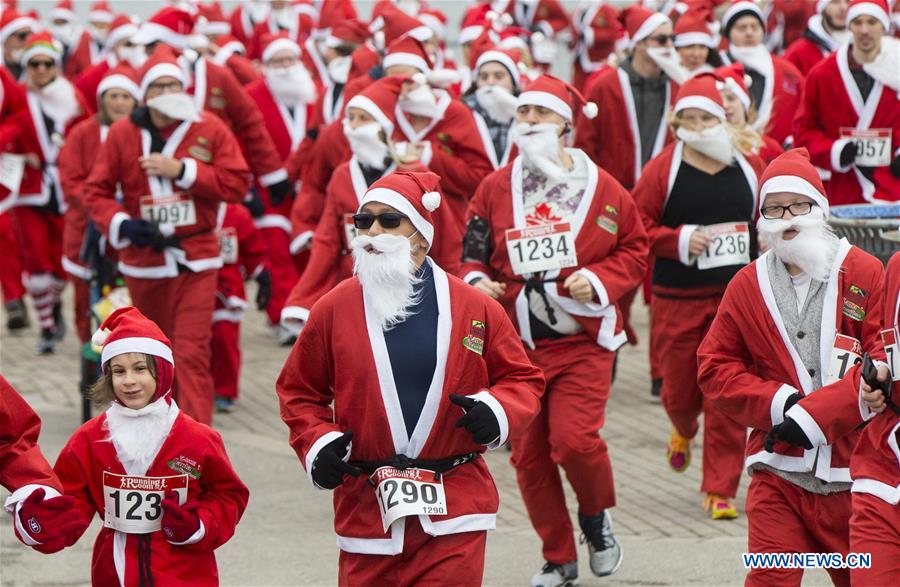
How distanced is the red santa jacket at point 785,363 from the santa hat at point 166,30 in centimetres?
814

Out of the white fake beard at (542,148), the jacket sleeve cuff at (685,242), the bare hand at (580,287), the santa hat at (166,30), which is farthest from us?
the santa hat at (166,30)

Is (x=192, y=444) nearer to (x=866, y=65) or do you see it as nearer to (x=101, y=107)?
(x=866, y=65)

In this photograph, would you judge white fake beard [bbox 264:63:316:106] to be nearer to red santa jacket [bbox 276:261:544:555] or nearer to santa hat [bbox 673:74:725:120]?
santa hat [bbox 673:74:725:120]

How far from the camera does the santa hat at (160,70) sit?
10445mm

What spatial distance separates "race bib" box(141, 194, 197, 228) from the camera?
34.2 feet

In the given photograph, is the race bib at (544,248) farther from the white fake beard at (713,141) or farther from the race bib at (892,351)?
the race bib at (892,351)

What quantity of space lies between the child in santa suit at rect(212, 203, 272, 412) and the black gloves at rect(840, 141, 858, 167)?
12.7ft

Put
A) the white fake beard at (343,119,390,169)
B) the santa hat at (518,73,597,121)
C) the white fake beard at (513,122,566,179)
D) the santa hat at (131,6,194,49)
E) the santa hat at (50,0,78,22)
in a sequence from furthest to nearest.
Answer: the santa hat at (50,0,78,22) < the santa hat at (131,6,194,49) < the white fake beard at (343,119,390,169) < the santa hat at (518,73,597,121) < the white fake beard at (513,122,566,179)

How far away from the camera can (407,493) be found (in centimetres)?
602

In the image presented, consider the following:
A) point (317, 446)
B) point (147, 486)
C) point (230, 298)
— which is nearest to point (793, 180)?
point (317, 446)

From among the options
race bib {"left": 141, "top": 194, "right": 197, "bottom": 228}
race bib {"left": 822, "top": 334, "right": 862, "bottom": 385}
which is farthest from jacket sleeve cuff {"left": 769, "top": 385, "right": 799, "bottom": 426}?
race bib {"left": 141, "top": 194, "right": 197, "bottom": 228}

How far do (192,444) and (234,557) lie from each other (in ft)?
8.33

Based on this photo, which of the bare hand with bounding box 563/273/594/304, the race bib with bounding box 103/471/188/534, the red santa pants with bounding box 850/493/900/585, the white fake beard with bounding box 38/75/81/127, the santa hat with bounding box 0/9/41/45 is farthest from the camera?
the santa hat with bounding box 0/9/41/45

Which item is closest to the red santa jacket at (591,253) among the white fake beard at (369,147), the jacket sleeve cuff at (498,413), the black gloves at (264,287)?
the white fake beard at (369,147)
